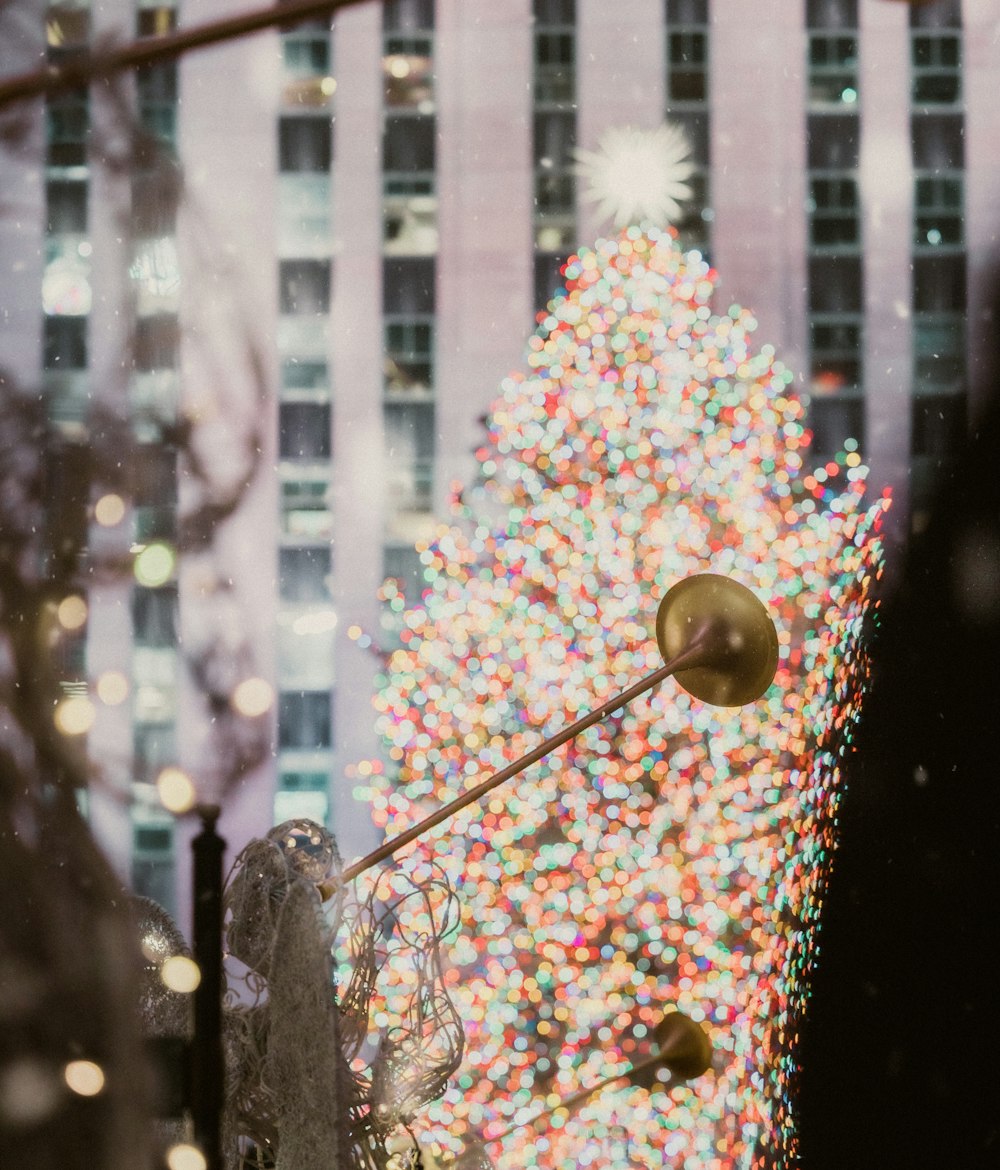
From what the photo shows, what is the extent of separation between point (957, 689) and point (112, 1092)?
155 cm

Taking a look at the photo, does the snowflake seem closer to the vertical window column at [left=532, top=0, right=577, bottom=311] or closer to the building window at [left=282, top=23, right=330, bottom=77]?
the vertical window column at [left=532, top=0, right=577, bottom=311]

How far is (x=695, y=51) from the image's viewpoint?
3.53 meters

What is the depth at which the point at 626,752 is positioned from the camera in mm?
3201

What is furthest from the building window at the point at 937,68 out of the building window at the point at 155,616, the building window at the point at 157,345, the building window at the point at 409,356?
the building window at the point at 155,616

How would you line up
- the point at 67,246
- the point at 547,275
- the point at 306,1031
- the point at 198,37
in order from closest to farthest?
the point at 198,37
the point at 306,1031
the point at 67,246
the point at 547,275

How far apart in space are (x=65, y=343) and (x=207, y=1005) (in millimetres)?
2412

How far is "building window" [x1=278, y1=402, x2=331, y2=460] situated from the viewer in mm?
3355

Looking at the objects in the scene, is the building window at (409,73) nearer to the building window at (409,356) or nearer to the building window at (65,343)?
the building window at (409,356)

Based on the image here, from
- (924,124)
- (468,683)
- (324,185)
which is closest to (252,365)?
(324,185)

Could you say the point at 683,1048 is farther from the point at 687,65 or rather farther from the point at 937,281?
the point at 687,65

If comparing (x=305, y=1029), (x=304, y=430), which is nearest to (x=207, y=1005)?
(x=305, y=1029)

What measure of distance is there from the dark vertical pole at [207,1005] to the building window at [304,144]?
8.94ft

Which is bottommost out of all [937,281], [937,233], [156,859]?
[156,859]

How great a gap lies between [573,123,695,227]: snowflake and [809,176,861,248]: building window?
14.1 inches
